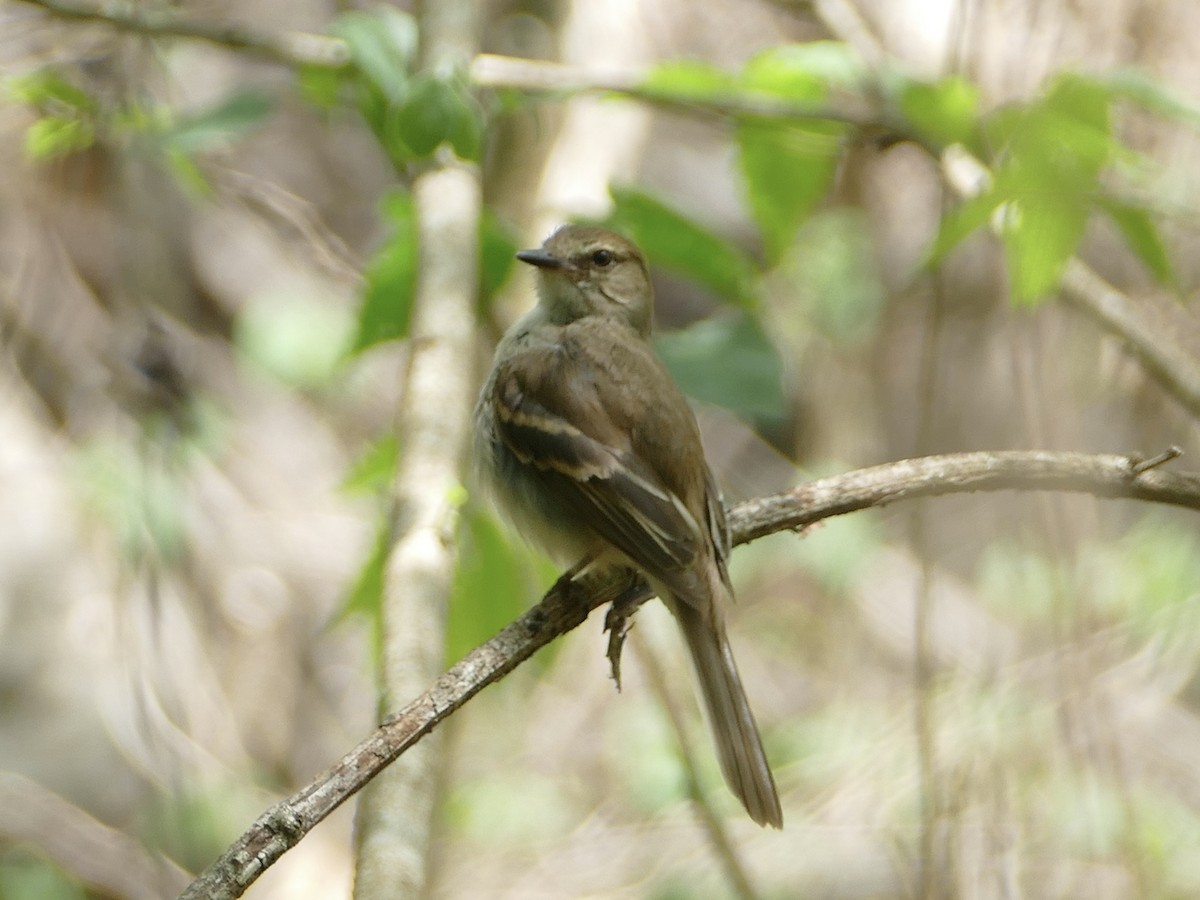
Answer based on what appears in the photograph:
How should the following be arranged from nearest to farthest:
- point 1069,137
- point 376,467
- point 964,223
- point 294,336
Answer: point 1069,137, point 964,223, point 376,467, point 294,336

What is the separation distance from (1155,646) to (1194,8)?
2.98 m

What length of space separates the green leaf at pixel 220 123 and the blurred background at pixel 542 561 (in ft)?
0.05

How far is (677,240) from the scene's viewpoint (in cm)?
314

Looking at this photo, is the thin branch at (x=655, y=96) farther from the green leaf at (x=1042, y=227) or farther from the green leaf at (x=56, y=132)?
the green leaf at (x=56, y=132)

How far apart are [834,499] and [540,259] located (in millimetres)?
1262

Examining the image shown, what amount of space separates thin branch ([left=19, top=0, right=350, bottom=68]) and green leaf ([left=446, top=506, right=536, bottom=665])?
129 cm

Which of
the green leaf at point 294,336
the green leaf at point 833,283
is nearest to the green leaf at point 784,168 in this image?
the green leaf at point 294,336

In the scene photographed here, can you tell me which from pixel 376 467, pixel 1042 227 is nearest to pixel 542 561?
pixel 376 467

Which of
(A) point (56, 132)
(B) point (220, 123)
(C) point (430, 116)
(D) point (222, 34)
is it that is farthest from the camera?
(D) point (222, 34)

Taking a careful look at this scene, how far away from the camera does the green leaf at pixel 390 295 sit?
3.10 metres

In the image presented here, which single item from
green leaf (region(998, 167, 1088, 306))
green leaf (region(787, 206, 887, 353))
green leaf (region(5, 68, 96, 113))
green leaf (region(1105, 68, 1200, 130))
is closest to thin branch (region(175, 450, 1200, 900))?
green leaf (region(998, 167, 1088, 306))

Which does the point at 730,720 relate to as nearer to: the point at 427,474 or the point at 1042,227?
the point at 427,474

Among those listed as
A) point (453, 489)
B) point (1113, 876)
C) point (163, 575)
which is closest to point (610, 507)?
point (453, 489)

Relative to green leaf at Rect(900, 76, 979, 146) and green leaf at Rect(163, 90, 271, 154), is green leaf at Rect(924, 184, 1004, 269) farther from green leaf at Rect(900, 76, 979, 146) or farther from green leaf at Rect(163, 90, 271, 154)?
green leaf at Rect(163, 90, 271, 154)
